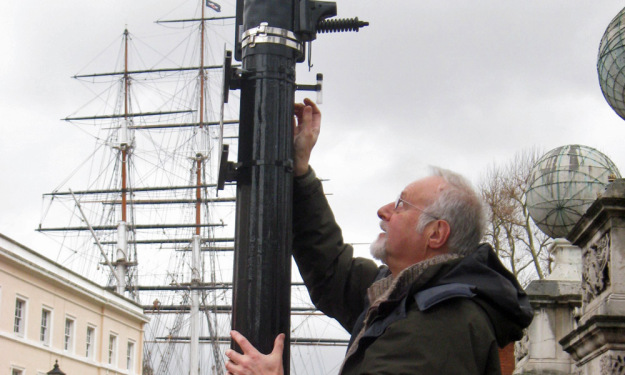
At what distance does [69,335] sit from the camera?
4444 cm

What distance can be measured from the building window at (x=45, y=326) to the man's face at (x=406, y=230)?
39904mm

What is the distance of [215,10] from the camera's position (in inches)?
3226

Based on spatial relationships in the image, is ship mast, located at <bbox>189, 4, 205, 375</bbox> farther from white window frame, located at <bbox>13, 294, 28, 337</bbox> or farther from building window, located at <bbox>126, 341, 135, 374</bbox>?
white window frame, located at <bbox>13, 294, 28, 337</bbox>

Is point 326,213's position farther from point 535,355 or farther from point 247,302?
point 535,355

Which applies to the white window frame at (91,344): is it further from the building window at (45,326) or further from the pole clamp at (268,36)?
the pole clamp at (268,36)

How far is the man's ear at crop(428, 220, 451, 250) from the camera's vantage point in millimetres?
3347

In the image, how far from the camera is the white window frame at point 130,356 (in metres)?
51.3

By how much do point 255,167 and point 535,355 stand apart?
29.5 ft

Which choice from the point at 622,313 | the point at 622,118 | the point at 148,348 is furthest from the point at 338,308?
the point at 148,348

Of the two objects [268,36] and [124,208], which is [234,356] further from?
[124,208]

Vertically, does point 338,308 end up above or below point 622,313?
below

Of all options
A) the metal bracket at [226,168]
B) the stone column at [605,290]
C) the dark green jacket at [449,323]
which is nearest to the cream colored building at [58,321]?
the stone column at [605,290]

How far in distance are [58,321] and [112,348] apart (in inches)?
291

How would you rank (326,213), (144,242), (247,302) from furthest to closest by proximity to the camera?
(144,242), (326,213), (247,302)
